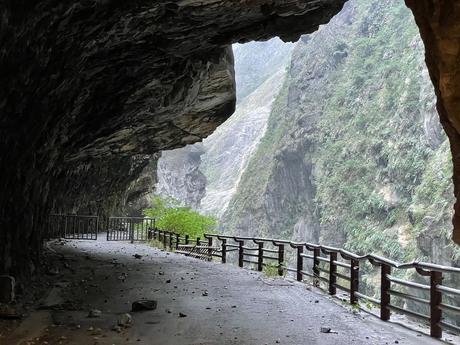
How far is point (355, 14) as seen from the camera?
77375 millimetres

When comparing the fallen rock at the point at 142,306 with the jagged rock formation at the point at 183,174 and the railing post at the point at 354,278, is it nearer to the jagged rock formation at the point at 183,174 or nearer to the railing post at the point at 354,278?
the railing post at the point at 354,278

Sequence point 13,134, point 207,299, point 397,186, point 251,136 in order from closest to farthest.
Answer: point 13,134, point 207,299, point 397,186, point 251,136

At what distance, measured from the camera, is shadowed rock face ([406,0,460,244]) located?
19.1ft

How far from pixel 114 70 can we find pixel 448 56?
8.41m

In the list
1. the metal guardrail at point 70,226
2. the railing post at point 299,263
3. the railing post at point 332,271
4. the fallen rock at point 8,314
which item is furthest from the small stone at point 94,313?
the metal guardrail at point 70,226

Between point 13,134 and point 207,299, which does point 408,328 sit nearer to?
point 207,299

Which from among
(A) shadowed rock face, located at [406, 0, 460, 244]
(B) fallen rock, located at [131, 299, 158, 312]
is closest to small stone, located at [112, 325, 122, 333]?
(B) fallen rock, located at [131, 299, 158, 312]

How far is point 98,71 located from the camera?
11852mm

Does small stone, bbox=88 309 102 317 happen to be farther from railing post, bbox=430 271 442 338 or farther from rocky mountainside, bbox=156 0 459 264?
rocky mountainside, bbox=156 0 459 264

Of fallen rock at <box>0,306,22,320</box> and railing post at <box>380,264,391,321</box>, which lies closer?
fallen rock at <box>0,306,22,320</box>

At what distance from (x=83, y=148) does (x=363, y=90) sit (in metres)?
47.5

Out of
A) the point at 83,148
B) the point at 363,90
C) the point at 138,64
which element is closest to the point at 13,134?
the point at 138,64

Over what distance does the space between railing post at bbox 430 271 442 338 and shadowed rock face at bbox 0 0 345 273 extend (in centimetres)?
594

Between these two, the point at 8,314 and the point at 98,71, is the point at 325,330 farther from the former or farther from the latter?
the point at 98,71
